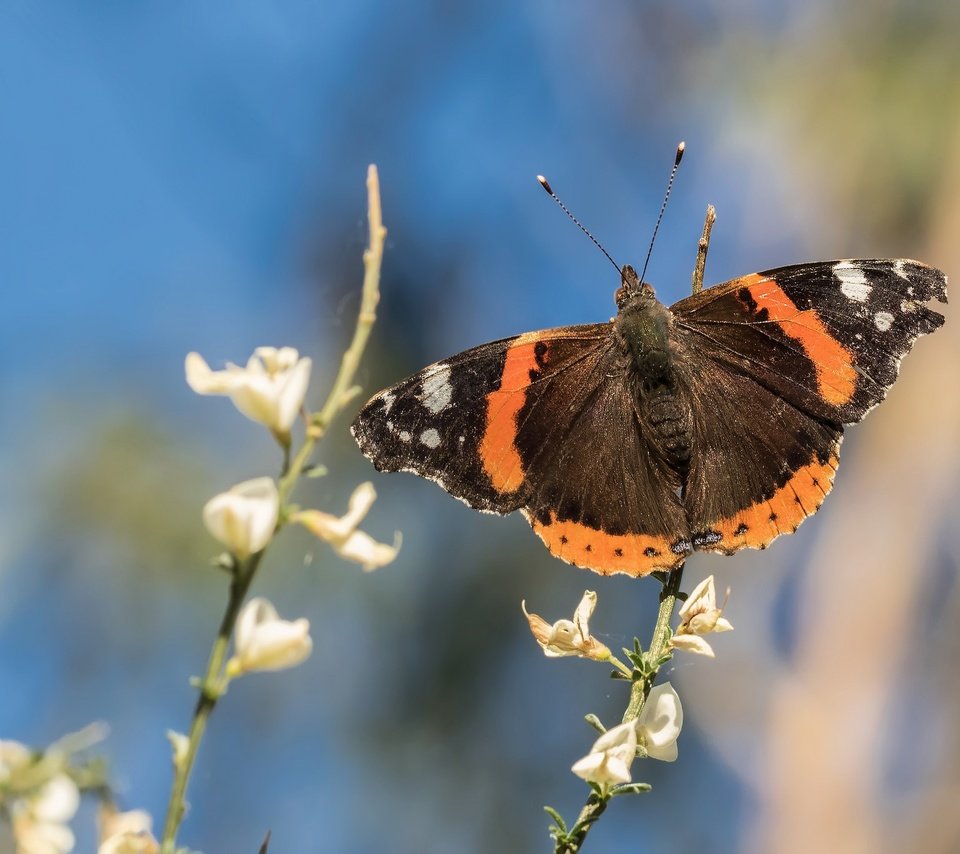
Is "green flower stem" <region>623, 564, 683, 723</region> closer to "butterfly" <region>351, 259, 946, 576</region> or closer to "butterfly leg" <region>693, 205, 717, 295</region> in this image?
"butterfly leg" <region>693, 205, 717, 295</region>

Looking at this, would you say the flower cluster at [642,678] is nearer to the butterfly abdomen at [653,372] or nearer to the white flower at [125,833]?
the white flower at [125,833]

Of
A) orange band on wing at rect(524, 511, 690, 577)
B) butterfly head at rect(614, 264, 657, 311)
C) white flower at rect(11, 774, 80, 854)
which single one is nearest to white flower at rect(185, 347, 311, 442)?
white flower at rect(11, 774, 80, 854)

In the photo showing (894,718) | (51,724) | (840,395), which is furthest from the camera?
(894,718)

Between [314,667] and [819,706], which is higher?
[819,706]

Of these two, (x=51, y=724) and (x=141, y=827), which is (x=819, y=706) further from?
(x=141, y=827)

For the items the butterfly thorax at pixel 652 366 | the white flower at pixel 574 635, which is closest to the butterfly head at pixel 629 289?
the butterfly thorax at pixel 652 366

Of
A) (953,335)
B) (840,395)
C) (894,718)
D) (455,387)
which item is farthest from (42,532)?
(953,335)

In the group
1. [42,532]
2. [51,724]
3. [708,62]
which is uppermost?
[708,62]

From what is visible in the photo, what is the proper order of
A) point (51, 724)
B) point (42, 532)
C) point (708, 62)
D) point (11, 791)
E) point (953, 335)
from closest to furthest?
1. point (11, 791)
2. point (51, 724)
3. point (42, 532)
4. point (953, 335)
5. point (708, 62)
